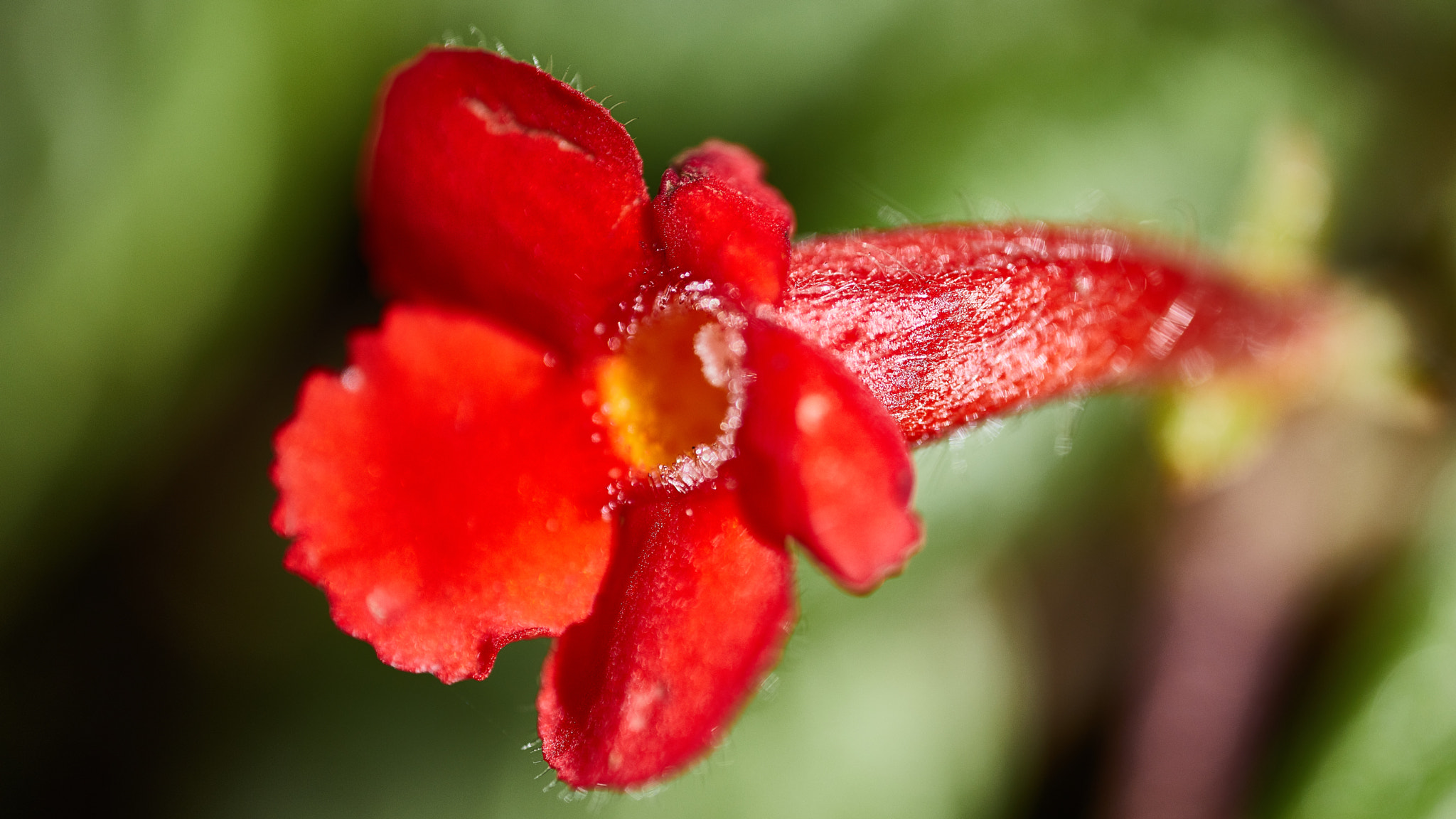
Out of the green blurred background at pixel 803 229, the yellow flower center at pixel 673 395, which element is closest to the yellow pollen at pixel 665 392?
the yellow flower center at pixel 673 395

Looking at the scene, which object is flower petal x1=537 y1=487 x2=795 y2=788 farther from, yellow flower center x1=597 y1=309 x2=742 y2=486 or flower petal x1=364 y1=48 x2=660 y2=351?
flower petal x1=364 y1=48 x2=660 y2=351

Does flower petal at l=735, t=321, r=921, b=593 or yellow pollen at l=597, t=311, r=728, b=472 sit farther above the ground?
flower petal at l=735, t=321, r=921, b=593

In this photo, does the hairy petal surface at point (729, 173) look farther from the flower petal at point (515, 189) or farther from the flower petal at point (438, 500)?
the flower petal at point (438, 500)

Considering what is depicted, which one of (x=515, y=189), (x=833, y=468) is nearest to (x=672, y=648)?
(x=833, y=468)

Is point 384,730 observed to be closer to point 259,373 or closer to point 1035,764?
point 259,373

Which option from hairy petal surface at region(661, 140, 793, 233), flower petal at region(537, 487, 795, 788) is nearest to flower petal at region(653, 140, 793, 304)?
hairy petal surface at region(661, 140, 793, 233)

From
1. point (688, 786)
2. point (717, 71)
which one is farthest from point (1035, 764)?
point (717, 71)
